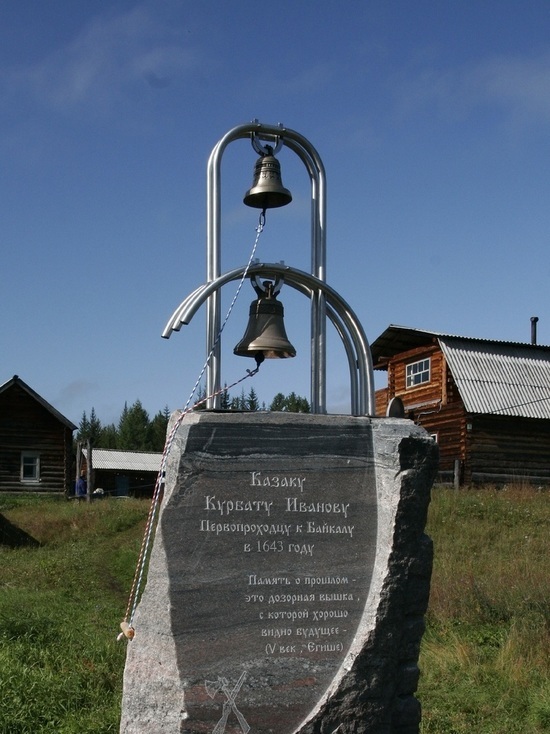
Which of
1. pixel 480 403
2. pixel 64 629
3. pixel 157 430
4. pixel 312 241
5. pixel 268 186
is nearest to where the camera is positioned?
pixel 268 186

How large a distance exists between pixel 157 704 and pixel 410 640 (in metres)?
1.64

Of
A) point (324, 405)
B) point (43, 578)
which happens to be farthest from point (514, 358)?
point (324, 405)

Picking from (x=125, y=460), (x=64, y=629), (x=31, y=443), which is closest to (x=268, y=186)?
(x=64, y=629)

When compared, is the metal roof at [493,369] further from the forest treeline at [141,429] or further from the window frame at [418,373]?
the forest treeline at [141,429]

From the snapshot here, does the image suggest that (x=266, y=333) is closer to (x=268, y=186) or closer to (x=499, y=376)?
(x=268, y=186)

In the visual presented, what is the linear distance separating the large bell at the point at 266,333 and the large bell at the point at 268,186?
2.44 feet

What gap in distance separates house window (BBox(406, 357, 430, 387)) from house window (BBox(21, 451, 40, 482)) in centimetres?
1328

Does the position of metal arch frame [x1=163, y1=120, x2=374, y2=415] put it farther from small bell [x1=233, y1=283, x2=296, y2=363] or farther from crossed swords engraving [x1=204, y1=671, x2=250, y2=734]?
crossed swords engraving [x1=204, y1=671, x2=250, y2=734]

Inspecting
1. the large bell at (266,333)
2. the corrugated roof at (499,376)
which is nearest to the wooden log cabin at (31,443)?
the corrugated roof at (499,376)

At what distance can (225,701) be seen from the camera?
15.3 feet

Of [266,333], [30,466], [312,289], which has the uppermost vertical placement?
[312,289]

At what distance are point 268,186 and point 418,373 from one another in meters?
22.4

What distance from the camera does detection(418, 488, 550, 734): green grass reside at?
686cm

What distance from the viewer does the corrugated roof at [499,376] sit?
83.1 feet
